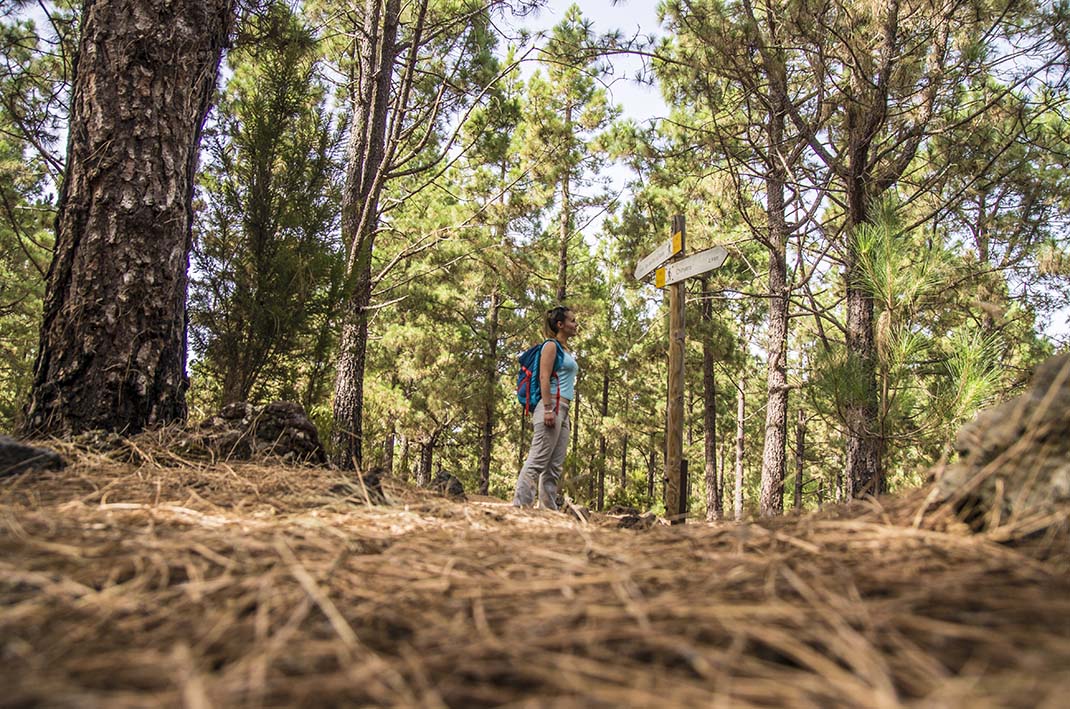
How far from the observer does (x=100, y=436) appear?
258 centimetres

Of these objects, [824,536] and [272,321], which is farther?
[272,321]

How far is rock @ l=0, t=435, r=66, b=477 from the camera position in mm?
1938

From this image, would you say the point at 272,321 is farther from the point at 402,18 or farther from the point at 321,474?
the point at 402,18

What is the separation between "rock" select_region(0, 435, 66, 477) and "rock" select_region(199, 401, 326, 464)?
0.69 meters

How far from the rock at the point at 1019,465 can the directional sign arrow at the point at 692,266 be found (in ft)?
8.80

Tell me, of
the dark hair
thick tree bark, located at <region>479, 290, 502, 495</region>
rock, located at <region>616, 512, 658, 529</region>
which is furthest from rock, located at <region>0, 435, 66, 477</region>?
thick tree bark, located at <region>479, 290, 502, 495</region>

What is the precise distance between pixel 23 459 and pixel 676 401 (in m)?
4.03

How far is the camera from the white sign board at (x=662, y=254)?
15.3ft

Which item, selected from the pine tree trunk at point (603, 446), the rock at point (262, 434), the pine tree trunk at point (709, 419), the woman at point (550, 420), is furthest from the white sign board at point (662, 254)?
the pine tree trunk at point (603, 446)

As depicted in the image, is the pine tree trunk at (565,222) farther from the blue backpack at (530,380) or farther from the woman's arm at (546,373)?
the woman's arm at (546,373)

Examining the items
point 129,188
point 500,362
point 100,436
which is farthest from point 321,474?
point 500,362

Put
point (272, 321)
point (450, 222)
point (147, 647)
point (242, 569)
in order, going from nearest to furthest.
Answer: point (147, 647)
point (242, 569)
point (272, 321)
point (450, 222)

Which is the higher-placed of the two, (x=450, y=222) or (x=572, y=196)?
(x=572, y=196)

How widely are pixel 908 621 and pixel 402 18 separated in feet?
36.3
